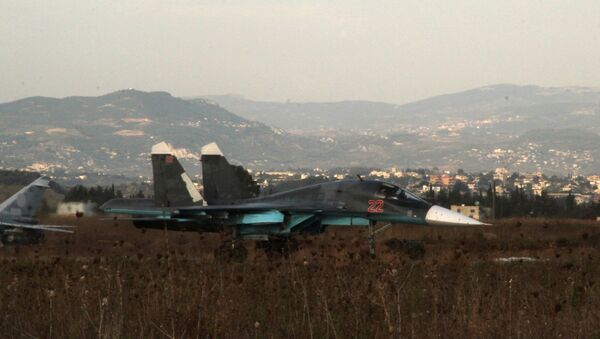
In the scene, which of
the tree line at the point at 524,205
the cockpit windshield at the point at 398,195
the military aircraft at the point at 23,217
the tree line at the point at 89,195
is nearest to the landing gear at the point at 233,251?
the cockpit windshield at the point at 398,195

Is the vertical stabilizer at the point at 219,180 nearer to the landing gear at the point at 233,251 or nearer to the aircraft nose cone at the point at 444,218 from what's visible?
the landing gear at the point at 233,251

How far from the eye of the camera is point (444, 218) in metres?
26.3

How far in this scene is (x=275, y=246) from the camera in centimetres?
2752

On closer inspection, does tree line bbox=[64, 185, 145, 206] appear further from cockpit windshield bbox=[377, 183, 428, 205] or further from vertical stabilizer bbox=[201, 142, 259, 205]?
cockpit windshield bbox=[377, 183, 428, 205]

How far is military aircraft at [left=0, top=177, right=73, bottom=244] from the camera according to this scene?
2931cm

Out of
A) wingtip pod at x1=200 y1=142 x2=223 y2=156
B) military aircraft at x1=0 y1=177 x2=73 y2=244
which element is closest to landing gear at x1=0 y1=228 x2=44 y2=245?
military aircraft at x1=0 y1=177 x2=73 y2=244

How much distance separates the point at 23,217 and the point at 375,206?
10572mm

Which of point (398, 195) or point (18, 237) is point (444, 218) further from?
point (18, 237)

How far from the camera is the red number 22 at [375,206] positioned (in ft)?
88.4

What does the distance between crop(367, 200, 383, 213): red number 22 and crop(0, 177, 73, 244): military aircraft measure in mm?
8836

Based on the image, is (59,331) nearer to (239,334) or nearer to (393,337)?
(239,334)

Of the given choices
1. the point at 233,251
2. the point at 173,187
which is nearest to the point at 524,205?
the point at 173,187

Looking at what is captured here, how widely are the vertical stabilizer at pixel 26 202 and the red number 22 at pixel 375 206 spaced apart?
10.4m

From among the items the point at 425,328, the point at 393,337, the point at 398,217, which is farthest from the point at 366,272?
the point at 398,217
